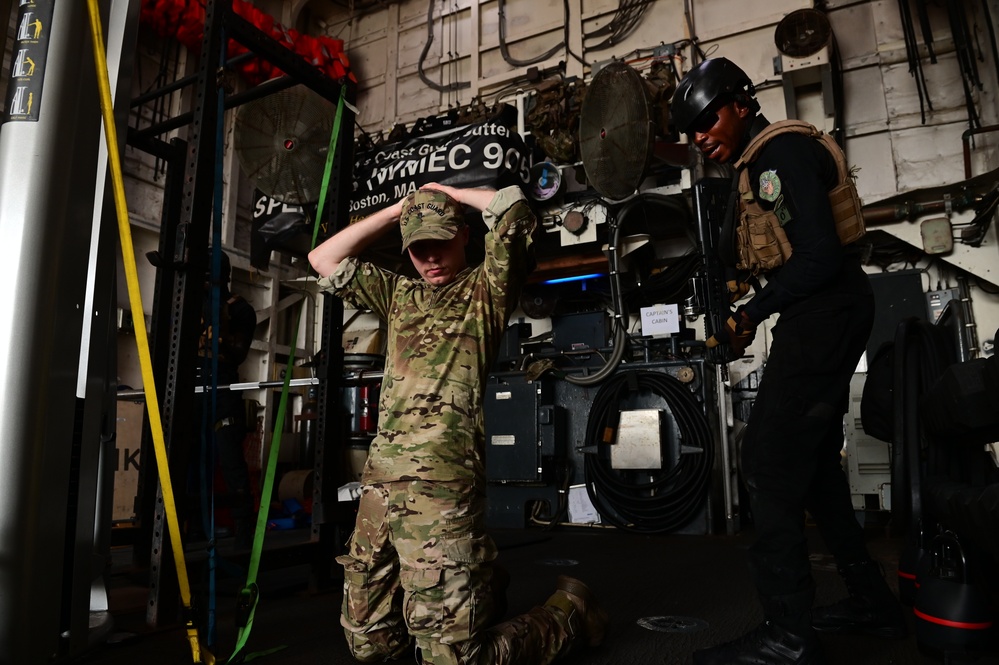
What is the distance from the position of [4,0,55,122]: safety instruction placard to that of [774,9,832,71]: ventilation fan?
5.78 m

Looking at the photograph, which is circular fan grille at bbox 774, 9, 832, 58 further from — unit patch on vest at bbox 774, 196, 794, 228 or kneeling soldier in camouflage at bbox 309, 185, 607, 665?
kneeling soldier in camouflage at bbox 309, 185, 607, 665

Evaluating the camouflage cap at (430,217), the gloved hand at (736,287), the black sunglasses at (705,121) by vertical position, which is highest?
the black sunglasses at (705,121)

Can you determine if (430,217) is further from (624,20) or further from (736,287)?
(624,20)

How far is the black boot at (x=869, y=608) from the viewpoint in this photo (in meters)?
1.97

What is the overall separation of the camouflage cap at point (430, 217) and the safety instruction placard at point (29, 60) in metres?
0.88

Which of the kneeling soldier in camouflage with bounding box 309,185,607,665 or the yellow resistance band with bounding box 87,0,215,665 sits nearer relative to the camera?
the yellow resistance band with bounding box 87,0,215,665

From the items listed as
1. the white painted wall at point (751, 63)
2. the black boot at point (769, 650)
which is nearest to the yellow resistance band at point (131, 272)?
the black boot at point (769, 650)

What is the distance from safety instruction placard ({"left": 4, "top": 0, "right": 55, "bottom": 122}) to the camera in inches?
47.3

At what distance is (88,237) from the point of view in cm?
130

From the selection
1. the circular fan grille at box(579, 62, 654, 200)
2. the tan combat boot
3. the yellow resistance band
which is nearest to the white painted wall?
the circular fan grille at box(579, 62, 654, 200)

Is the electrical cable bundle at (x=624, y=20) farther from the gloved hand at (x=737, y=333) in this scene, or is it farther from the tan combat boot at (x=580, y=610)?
the tan combat boot at (x=580, y=610)

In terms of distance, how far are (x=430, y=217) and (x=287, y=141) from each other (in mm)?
2864

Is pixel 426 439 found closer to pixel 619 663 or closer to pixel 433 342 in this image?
pixel 433 342

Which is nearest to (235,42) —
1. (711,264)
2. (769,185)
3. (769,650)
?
(711,264)
